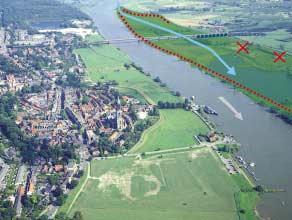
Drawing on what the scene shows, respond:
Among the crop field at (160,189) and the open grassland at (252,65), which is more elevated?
the open grassland at (252,65)

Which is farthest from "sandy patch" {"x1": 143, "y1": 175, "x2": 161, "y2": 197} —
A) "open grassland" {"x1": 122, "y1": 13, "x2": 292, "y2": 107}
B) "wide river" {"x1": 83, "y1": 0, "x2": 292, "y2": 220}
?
"open grassland" {"x1": 122, "y1": 13, "x2": 292, "y2": 107}

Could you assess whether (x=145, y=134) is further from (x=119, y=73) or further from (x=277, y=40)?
(x=277, y=40)

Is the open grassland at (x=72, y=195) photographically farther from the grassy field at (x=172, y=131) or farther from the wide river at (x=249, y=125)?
the wide river at (x=249, y=125)

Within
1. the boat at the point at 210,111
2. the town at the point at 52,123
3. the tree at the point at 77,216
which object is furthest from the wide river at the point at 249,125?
the tree at the point at 77,216

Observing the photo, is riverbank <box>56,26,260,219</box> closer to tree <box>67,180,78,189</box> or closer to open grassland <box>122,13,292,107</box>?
open grassland <box>122,13,292,107</box>

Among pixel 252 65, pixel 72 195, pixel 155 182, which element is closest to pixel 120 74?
pixel 252 65

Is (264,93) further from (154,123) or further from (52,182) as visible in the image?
(52,182)

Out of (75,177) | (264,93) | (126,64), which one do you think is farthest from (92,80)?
(75,177)
